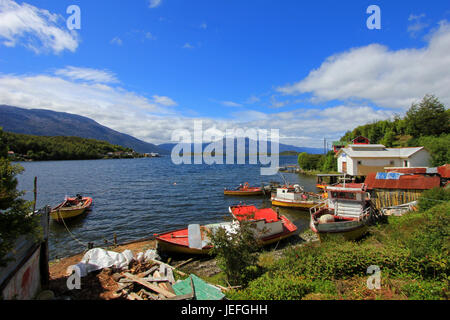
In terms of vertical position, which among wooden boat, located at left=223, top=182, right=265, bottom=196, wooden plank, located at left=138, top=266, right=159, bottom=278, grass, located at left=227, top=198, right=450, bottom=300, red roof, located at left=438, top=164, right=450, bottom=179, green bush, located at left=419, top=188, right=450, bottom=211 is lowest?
wooden plank, located at left=138, top=266, right=159, bottom=278

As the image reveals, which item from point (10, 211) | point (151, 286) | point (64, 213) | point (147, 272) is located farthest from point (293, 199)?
point (10, 211)

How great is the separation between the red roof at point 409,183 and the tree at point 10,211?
2705 centimetres

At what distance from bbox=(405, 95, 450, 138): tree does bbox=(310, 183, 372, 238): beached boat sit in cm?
4601

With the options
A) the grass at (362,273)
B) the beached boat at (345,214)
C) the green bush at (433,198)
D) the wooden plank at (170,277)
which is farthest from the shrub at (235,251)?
the green bush at (433,198)

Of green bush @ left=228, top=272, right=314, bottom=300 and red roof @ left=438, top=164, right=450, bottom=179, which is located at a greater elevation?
red roof @ left=438, top=164, right=450, bottom=179

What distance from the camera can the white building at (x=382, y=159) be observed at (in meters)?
34.2

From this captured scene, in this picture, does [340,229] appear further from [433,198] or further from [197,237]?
[197,237]

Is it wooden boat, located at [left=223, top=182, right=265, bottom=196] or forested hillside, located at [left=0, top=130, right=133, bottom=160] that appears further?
forested hillside, located at [left=0, top=130, right=133, bottom=160]

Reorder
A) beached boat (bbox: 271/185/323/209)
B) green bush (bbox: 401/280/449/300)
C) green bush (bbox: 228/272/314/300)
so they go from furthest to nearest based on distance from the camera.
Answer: beached boat (bbox: 271/185/323/209) < green bush (bbox: 228/272/314/300) < green bush (bbox: 401/280/449/300)

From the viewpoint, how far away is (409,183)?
21.8 m

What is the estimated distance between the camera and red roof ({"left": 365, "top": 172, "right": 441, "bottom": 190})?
826 inches

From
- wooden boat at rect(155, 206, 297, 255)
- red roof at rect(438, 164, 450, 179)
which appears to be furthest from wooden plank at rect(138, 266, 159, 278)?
red roof at rect(438, 164, 450, 179)

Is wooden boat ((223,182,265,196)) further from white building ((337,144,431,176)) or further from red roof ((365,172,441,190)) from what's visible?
red roof ((365,172,441,190))

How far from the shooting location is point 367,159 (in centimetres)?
3641
